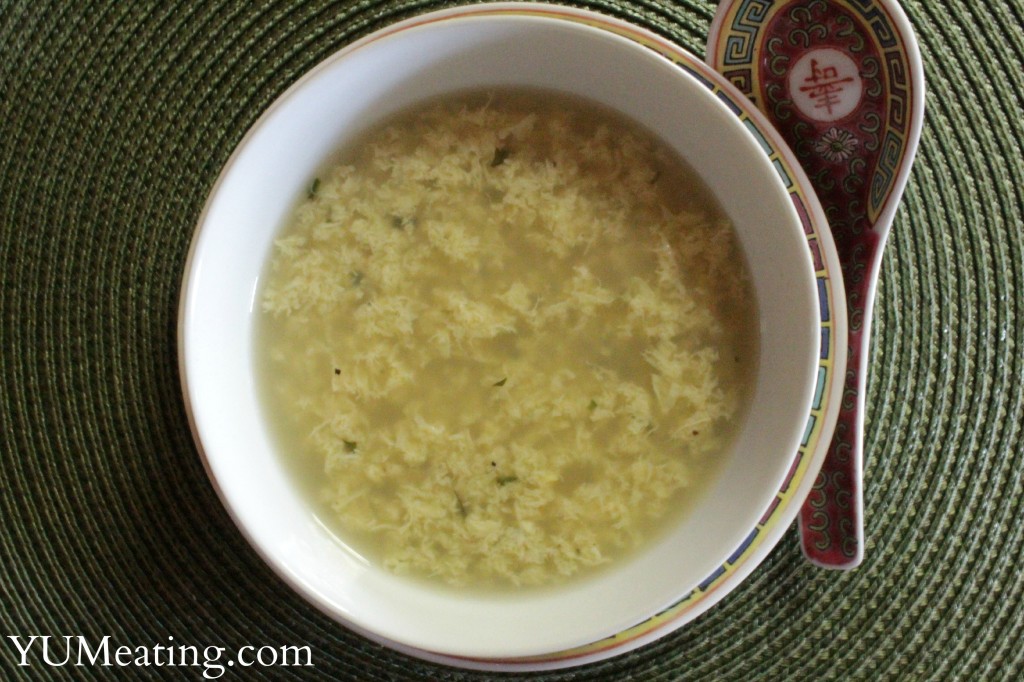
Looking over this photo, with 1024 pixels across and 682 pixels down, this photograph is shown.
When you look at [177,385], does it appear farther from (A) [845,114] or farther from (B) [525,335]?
(A) [845,114]

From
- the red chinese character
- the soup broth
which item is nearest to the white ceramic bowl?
the soup broth

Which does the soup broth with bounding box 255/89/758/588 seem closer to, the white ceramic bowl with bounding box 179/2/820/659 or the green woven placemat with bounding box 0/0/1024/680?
the white ceramic bowl with bounding box 179/2/820/659

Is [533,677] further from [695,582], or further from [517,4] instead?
[517,4]

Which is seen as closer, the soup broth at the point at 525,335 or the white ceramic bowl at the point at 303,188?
the white ceramic bowl at the point at 303,188

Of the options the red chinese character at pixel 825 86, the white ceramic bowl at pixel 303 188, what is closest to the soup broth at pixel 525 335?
the white ceramic bowl at pixel 303 188

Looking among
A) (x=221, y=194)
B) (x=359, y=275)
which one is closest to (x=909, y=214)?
(x=359, y=275)

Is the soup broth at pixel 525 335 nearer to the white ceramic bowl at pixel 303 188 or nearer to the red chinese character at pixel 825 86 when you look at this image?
the white ceramic bowl at pixel 303 188

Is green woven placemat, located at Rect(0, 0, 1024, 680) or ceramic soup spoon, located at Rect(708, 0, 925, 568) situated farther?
green woven placemat, located at Rect(0, 0, 1024, 680)
